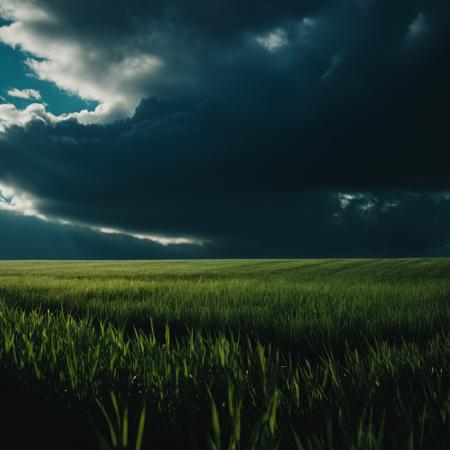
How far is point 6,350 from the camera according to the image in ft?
9.02

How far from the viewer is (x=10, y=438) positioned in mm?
1814

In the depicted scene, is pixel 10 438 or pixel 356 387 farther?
pixel 356 387

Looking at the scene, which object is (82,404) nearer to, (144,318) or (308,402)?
(308,402)

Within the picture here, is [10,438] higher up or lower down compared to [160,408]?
lower down

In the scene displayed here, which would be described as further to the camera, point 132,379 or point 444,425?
point 132,379

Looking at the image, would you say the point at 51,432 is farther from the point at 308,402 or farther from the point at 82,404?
the point at 308,402

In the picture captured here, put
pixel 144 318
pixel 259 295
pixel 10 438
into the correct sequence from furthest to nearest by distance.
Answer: pixel 259 295, pixel 144 318, pixel 10 438

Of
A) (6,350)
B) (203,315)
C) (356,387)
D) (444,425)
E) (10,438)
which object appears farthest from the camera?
(203,315)

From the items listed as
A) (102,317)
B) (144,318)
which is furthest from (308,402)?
(102,317)

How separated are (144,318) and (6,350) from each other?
8.68 ft

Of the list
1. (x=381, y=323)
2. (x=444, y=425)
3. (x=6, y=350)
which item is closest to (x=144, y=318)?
(x=6, y=350)

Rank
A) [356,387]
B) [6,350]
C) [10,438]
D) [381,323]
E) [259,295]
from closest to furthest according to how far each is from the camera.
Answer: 1. [10,438]
2. [356,387]
3. [6,350]
4. [381,323]
5. [259,295]

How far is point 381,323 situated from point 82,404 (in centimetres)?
358

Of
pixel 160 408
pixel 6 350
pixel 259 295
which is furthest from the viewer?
pixel 259 295
